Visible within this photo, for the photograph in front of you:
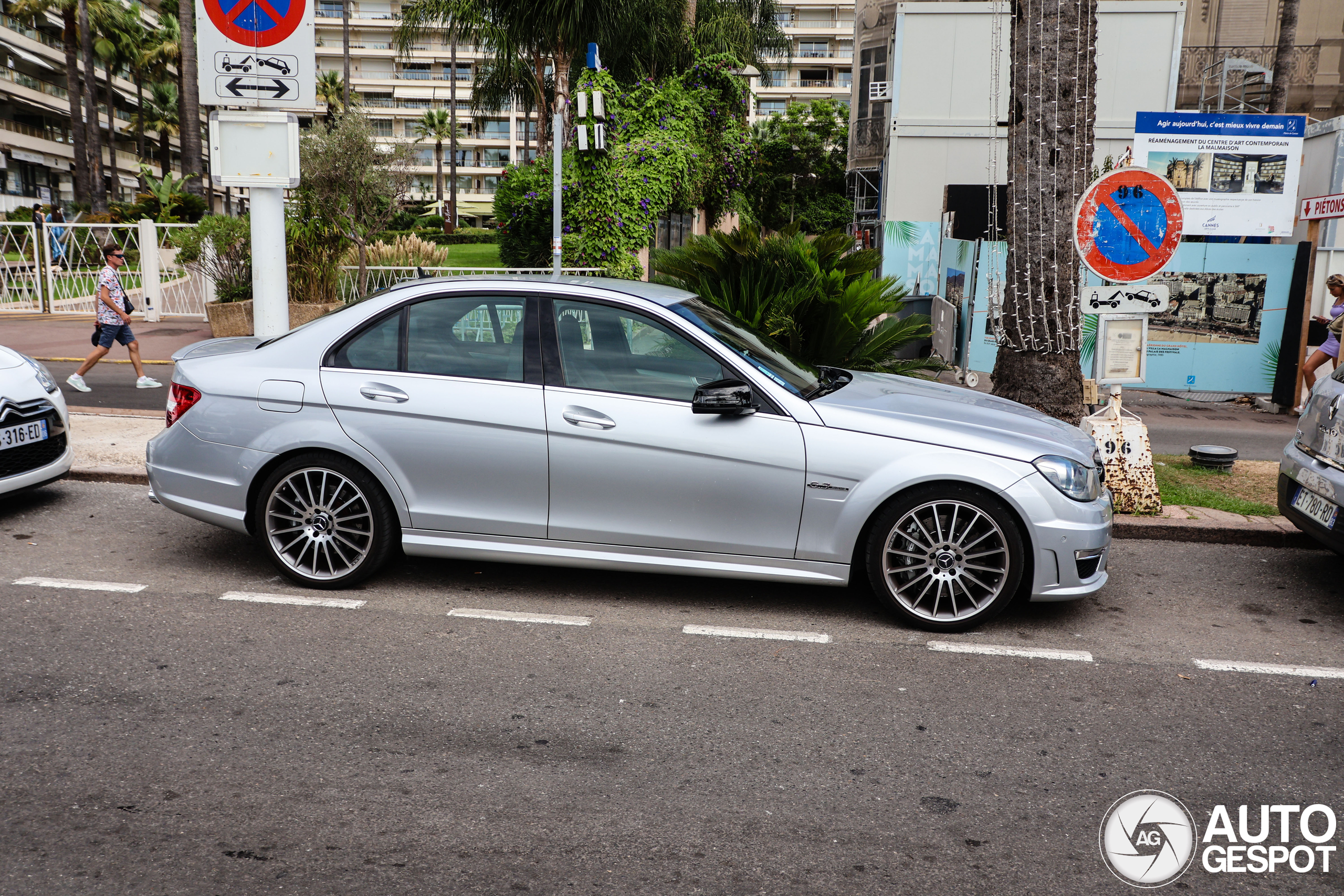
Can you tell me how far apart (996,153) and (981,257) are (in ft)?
26.7

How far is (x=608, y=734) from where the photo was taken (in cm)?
396

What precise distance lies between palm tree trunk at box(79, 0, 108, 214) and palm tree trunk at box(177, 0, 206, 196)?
1071 cm

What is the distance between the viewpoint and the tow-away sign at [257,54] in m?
7.34

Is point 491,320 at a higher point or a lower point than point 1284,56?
lower

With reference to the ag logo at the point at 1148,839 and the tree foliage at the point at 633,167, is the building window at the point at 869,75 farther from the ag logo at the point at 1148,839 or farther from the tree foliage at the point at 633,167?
the ag logo at the point at 1148,839

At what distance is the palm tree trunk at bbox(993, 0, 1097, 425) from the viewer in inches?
301

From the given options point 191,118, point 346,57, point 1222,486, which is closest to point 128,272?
point 1222,486

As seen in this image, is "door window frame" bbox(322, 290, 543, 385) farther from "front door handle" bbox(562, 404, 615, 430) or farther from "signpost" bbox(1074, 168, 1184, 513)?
"signpost" bbox(1074, 168, 1184, 513)

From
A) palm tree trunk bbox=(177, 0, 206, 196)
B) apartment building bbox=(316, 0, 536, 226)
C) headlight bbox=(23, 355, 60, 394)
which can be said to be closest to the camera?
headlight bbox=(23, 355, 60, 394)

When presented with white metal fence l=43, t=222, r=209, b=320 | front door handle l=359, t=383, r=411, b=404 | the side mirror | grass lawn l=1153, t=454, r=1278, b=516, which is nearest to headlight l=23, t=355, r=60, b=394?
front door handle l=359, t=383, r=411, b=404

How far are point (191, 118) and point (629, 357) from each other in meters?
38.2

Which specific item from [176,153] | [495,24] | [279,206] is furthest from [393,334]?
[176,153]

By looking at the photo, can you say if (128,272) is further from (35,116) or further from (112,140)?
(35,116)

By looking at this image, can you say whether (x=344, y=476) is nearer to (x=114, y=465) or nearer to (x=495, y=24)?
(x=114, y=465)
